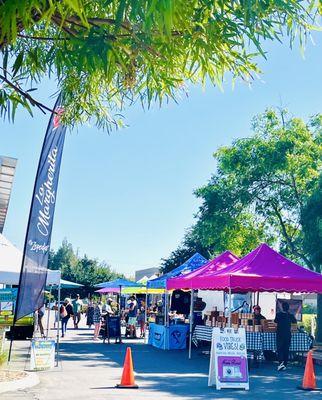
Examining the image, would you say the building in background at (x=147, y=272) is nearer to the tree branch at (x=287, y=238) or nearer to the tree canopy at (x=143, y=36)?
the tree branch at (x=287, y=238)

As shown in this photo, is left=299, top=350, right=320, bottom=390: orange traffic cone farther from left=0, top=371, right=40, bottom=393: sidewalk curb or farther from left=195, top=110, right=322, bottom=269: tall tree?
left=195, top=110, right=322, bottom=269: tall tree

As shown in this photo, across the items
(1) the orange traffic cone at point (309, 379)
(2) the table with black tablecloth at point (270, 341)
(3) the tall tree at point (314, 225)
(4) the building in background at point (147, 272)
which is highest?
(4) the building in background at point (147, 272)

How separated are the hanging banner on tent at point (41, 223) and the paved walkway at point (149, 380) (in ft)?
5.33

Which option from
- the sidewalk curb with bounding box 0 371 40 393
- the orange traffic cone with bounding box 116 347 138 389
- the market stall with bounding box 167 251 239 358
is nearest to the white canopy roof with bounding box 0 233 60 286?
the sidewalk curb with bounding box 0 371 40 393

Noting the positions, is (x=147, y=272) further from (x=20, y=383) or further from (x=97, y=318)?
(x=20, y=383)

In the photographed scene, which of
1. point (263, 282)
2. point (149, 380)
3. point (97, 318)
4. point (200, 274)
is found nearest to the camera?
point (149, 380)

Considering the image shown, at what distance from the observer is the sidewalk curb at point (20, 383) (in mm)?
10844

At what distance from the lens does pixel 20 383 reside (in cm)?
1122

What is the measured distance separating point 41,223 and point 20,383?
3.04 m

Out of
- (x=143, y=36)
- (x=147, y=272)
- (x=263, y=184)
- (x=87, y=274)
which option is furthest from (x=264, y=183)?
(x=87, y=274)

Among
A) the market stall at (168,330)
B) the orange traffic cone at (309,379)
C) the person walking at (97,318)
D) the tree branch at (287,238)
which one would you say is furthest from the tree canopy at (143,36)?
the tree branch at (287,238)

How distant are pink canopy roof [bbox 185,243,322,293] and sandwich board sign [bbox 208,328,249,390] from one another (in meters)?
3.45

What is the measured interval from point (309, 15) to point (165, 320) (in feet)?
58.8

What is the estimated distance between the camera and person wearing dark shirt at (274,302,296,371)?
1605 centimetres
